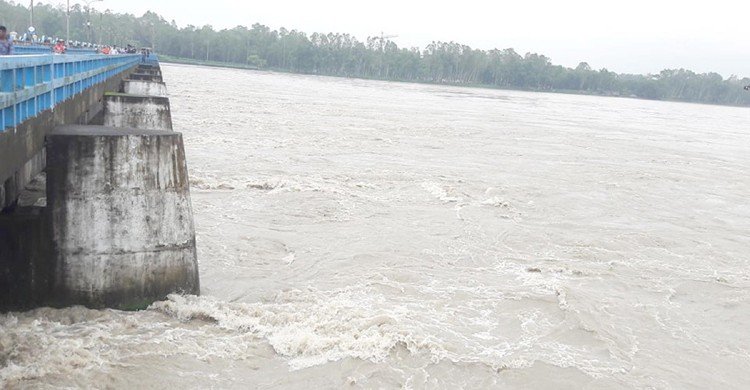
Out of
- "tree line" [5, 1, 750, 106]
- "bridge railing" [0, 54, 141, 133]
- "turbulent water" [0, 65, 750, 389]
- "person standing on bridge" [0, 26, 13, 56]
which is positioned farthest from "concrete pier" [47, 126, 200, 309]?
"tree line" [5, 1, 750, 106]

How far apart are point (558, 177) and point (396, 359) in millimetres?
18099

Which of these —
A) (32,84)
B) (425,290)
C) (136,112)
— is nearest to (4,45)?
(32,84)

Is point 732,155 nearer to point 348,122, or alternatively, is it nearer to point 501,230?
point 348,122

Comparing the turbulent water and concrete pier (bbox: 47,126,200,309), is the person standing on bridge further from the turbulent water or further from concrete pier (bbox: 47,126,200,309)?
the turbulent water

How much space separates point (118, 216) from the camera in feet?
30.2

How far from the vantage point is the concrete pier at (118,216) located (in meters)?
8.95

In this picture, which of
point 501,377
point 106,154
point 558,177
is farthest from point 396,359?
point 558,177

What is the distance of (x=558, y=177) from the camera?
84.2ft

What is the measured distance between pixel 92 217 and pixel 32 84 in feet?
5.98

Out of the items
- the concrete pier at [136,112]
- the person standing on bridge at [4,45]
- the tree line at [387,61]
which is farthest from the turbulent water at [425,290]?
the tree line at [387,61]

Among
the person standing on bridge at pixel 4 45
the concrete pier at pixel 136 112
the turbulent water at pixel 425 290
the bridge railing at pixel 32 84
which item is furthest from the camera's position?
the concrete pier at pixel 136 112

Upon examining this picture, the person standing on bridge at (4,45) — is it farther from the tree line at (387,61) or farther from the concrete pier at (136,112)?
the tree line at (387,61)

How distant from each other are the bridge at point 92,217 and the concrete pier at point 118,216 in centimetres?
1

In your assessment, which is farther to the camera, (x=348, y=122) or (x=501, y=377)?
(x=348, y=122)
